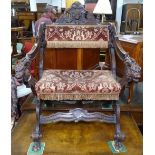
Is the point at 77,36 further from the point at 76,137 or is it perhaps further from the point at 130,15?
the point at 130,15

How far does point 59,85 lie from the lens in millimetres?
1673

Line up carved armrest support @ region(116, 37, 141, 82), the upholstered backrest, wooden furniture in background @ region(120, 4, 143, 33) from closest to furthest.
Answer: carved armrest support @ region(116, 37, 141, 82) < the upholstered backrest < wooden furniture in background @ region(120, 4, 143, 33)

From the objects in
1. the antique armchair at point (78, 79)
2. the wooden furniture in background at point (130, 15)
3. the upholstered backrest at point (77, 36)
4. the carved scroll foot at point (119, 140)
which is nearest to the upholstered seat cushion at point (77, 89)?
the antique armchair at point (78, 79)

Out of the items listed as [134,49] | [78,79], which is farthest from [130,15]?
[78,79]

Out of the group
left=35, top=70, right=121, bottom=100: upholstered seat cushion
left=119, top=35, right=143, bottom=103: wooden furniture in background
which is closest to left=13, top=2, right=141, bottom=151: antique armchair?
left=35, top=70, right=121, bottom=100: upholstered seat cushion

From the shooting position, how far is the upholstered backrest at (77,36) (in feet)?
6.77

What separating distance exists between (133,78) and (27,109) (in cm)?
108

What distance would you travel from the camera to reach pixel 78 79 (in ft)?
5.88

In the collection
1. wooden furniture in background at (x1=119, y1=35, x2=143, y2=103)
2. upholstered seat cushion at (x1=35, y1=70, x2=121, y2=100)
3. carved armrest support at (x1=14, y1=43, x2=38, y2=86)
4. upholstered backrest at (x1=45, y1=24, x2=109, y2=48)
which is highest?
upholstered backrest at (x1=45, y1=24, x2=109, y2=48)

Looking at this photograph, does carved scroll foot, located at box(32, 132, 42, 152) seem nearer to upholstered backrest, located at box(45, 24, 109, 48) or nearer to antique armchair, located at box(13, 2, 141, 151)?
antique armchair, located at box(13, 2, 141, 151)

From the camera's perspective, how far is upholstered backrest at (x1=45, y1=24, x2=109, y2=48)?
2062 mm

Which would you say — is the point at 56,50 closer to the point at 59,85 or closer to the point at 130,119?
the point at 59,85

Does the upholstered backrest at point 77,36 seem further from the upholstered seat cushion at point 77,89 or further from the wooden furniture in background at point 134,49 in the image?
the upholstered seat cushion at point 77,89
